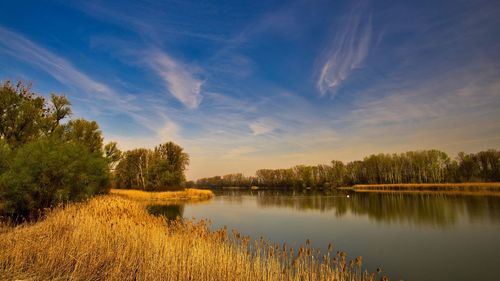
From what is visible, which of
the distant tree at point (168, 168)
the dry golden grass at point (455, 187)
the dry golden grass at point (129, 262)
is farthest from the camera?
the distant tree at point (168, 168)

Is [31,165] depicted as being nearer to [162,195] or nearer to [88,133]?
[88,133]

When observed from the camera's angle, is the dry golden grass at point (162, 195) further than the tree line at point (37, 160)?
Yes

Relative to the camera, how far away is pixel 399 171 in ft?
273

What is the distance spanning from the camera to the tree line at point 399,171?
64.6 meters

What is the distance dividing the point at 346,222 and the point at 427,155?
70.1 m

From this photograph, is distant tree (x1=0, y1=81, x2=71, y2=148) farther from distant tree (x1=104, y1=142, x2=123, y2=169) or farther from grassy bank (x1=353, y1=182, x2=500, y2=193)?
grassy bank (x1=353, y1=182, x2=500, y2=193)

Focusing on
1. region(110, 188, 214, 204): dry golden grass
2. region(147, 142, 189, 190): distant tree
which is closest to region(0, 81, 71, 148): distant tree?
region(110, 188, 214, 204): dry golden grass

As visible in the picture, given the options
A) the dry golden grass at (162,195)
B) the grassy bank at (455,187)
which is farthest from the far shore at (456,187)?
the dry golden grass at (162,195)

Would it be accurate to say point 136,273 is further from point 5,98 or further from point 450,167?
point 450,167

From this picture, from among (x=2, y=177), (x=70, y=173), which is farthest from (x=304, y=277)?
(x=70, y=173)

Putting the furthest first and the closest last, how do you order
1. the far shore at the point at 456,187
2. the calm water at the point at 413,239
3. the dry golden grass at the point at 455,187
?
the dry golden grass at the point at 455,187 → the far shore at the point at 456,187 → the calm water at the point at 413,239

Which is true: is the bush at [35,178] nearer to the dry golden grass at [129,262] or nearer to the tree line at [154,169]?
the dry golden grass at [129,262]

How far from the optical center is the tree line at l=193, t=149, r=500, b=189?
64562mm

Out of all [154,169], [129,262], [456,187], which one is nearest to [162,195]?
[154,169]
